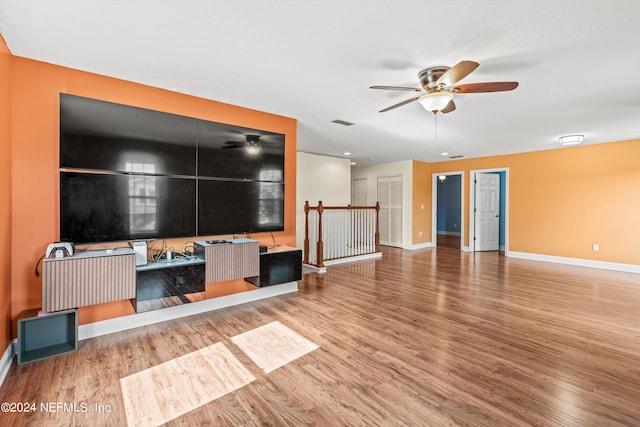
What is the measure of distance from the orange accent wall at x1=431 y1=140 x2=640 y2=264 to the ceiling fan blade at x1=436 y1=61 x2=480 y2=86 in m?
5.68

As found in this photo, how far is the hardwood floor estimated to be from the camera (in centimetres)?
187

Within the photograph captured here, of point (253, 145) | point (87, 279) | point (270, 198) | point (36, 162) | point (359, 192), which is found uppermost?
point (253, 145)

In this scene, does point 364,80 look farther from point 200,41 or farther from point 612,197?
point 612,197

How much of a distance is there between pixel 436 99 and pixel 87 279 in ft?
11.9

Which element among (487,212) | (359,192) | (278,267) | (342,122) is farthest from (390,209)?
(278,267)

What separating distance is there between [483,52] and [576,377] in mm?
2701

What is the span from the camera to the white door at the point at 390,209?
8797 mm

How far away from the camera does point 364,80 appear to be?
3096mm

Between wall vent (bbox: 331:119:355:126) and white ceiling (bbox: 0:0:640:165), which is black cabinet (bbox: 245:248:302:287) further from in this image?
wall vent (bbox: 331:119:355:126)

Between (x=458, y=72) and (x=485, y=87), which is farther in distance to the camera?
(x=485, y=87)

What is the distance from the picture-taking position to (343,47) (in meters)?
2.46

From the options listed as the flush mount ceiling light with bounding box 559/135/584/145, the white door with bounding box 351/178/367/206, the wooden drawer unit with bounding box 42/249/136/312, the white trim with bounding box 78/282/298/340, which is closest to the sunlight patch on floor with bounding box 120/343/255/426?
the wooden drawer unit with bounding box 42/249/136/312

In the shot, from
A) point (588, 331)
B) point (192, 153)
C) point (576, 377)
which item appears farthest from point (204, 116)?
point (588, 331)

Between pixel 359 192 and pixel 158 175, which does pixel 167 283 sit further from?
pixel 359 192
